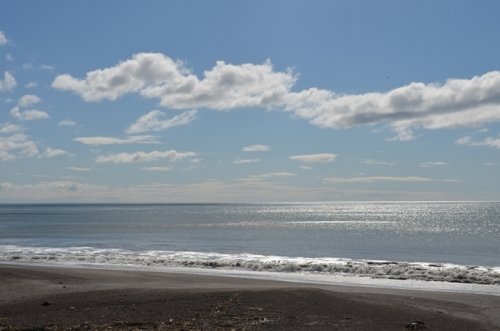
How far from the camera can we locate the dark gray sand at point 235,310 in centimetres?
1168

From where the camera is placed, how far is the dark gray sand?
38.3 ft

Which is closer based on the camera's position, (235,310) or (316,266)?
(235,310)

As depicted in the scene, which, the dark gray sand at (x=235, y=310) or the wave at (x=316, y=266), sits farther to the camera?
the wave at (x=316, y=266)

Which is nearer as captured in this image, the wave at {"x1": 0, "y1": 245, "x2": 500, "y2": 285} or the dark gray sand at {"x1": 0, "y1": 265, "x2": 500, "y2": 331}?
the dark gray sand at {"x1": 0, "y1": 265, "x2": 500, "y2": 331}

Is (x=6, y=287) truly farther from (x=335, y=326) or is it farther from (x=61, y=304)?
(x=335, y=326)

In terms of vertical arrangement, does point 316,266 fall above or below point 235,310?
below

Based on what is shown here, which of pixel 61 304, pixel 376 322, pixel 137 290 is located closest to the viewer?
pixel 376 322

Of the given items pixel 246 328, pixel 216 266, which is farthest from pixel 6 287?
pixel 216 266

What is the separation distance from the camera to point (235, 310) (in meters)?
13.0

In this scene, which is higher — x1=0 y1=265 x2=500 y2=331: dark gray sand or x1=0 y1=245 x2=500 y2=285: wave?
x1=0 y1=265 x2=500 y2=331: dark gray sand

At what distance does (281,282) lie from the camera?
72.7ft

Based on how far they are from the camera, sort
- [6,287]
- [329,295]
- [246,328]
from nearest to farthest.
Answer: [246,328] → [329,295] → [6,287]

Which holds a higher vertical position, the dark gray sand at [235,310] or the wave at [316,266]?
the dark gray sand at [235,310]

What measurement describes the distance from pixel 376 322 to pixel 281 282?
1007 centimetres
